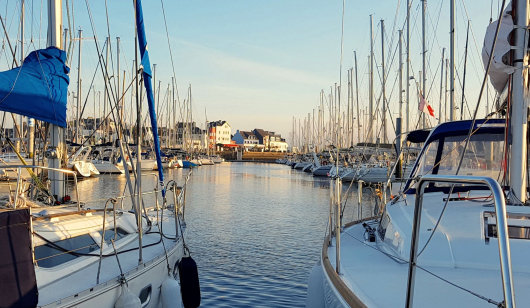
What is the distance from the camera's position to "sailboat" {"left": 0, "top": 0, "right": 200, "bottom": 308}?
504 centimetres

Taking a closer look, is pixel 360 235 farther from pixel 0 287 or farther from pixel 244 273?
pixel 0 287

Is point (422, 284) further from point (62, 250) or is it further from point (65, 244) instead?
point (65, 244)

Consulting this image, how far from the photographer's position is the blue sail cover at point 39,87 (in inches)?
308

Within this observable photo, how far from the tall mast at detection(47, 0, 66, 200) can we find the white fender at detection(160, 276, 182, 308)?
3335 mm

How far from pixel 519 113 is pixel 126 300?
17.6 ft

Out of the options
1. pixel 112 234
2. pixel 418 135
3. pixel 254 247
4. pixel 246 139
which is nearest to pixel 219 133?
pixel 246 139

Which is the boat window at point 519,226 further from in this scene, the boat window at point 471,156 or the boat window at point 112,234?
the boat window at point 112,234

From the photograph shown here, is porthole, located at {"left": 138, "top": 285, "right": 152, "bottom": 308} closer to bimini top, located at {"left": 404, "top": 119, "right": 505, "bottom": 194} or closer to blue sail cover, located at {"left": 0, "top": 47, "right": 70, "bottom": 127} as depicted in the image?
blue sail cover, located at {"left": 0, "top": 47, "right": 70, "bottom": 127}

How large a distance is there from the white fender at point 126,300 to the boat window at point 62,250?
75cm

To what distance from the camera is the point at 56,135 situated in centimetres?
909

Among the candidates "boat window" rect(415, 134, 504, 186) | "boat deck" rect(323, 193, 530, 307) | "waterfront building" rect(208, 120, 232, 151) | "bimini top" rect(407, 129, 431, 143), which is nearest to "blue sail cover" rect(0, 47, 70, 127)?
"boat deck" rect(323, 193, 530, 307)

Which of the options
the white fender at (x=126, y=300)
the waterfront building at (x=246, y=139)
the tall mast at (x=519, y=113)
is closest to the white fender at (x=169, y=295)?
the white fender at (x=126, y=300)

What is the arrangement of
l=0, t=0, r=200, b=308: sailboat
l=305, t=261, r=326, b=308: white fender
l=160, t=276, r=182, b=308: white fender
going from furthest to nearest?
l=160, t=276, r=182, b=308: white fender
l=305, t=261, r=326, b=308: white fender
l=0, t=0, r=200, b=308: sailboat

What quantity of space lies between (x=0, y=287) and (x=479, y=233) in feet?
16.5
